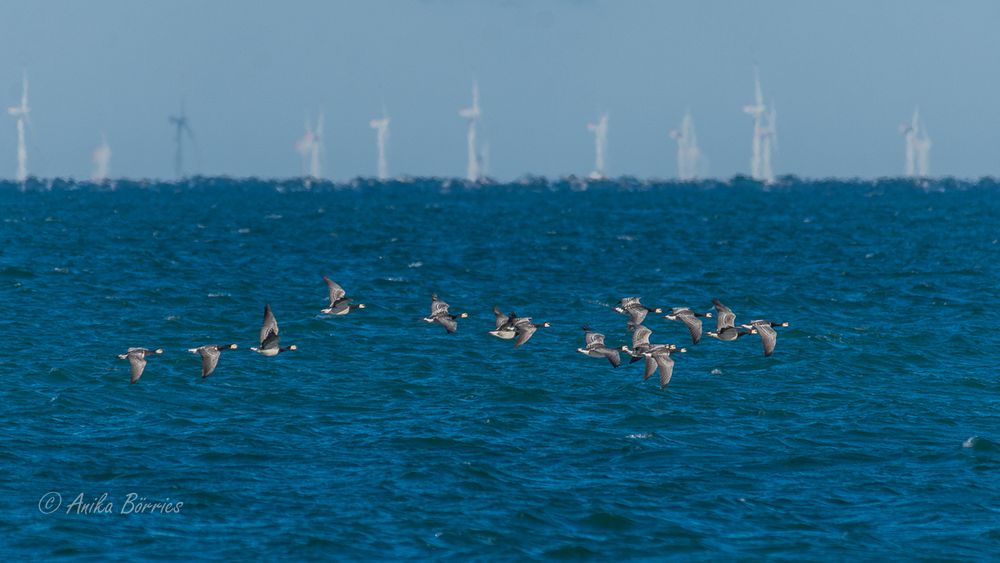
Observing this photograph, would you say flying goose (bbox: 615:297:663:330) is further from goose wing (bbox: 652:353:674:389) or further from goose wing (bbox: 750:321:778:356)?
goose wing (bbox: 750:321:778:356)

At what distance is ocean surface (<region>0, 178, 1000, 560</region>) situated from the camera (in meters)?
27.4

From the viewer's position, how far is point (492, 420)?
121 feet

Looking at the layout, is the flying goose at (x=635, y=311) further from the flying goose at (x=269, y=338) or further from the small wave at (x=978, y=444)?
the flying goose at (x=269, y=338)

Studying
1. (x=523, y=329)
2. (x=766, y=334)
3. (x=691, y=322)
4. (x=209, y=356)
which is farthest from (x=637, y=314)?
(x=209, y=356)

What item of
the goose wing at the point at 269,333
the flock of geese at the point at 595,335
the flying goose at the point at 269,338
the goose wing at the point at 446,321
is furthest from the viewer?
the goose wing at the point at 446,321

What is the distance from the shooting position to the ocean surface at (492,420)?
27.4 m

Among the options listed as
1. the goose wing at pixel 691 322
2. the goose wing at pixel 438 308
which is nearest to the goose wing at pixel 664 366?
the goose wing at pixel 691 322

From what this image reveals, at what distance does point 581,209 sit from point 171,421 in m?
135

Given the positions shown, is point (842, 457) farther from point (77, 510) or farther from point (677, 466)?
point (77, 510)

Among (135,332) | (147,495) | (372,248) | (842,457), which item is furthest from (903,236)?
(147,495)

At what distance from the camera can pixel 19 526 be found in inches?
1069

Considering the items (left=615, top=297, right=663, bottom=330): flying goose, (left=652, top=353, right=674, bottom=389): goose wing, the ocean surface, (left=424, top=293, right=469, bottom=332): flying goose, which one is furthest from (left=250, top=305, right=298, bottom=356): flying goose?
(left=615, top=297, right=663, bottom=330): flying goose

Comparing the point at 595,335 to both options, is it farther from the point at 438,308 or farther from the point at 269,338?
the point at 269,338

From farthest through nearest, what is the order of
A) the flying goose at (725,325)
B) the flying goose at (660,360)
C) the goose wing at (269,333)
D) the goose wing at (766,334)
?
the flying goose at (725,325)
the goose wing at (766,334)
the flying goose at (660,360)
the goose wing at (269,333)
